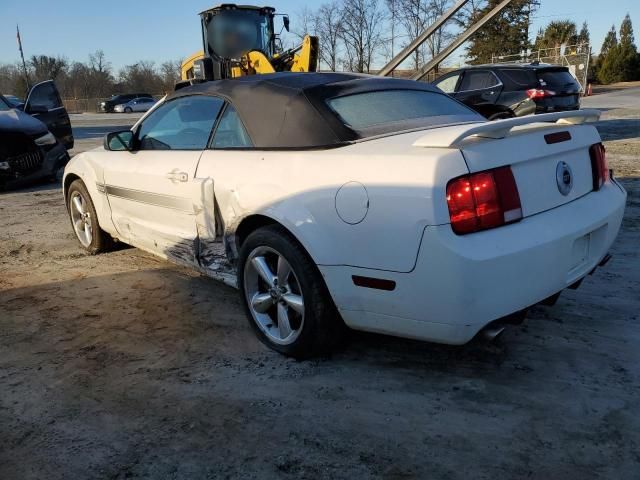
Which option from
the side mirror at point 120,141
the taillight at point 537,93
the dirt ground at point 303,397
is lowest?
the dirt ground at point 303,397

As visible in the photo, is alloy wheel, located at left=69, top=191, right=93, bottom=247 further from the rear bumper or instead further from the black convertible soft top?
the rear bumper

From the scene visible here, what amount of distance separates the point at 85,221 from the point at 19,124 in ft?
15.7

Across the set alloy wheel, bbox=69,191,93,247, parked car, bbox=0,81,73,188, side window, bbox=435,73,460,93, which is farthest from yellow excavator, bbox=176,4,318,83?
alloy wheel, bbox=69,191,93,247

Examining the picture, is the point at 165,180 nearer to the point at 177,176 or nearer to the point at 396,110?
the point at 177,176

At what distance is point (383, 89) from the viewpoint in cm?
346

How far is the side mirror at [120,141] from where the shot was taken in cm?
425

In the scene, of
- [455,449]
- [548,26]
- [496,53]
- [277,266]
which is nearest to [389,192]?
[277,266]

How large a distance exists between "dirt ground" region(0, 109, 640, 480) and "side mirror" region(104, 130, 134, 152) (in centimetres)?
119

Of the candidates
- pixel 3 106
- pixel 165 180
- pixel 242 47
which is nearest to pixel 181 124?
pixel 165 180

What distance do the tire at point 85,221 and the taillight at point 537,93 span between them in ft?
25.2

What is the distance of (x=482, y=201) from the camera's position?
2338mm

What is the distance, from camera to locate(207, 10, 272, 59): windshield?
13.0 meters

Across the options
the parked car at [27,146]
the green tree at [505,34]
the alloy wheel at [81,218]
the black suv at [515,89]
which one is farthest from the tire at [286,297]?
the green tree at [505,34]

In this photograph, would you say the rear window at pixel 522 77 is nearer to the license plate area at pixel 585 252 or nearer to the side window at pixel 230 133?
the license plate area at pixel 585 252
